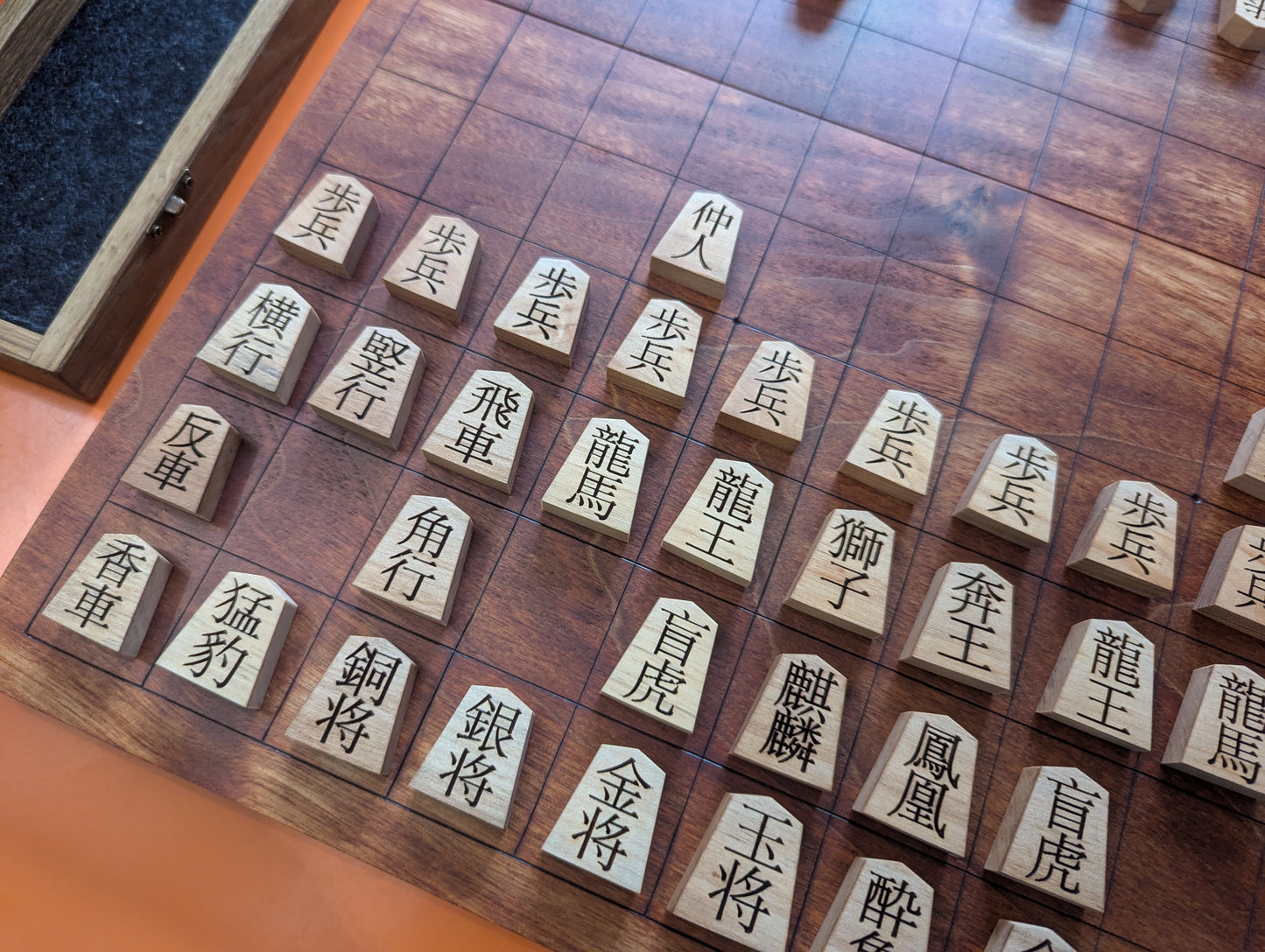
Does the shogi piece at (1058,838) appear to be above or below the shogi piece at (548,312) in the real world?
below

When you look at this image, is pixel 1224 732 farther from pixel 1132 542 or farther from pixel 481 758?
pixel 481 758

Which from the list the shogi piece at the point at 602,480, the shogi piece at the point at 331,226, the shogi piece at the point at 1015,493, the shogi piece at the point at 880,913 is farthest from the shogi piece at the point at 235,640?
the shogi piece at the point at 1015,493

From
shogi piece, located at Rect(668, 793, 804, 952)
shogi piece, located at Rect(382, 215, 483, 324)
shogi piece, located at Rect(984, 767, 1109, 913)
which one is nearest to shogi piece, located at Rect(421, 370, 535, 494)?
shogi piece, located at Rect(382, 215, 483, 324)

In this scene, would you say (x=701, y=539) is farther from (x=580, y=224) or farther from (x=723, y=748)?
(x=580, y=224)

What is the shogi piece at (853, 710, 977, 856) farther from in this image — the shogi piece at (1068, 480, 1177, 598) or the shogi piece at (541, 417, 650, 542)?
the shogi piece at (541, 417, 650, 542)

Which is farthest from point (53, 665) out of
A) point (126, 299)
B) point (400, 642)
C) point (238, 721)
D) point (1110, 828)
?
point (1110, 828)

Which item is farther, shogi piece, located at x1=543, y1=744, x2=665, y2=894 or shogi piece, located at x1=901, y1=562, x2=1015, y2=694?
shogi piece, located at x1=901, y1=562, x2=1015, y2=694

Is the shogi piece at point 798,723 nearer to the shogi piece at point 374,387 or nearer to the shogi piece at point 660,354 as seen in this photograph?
the shogi piece at point 660,354
